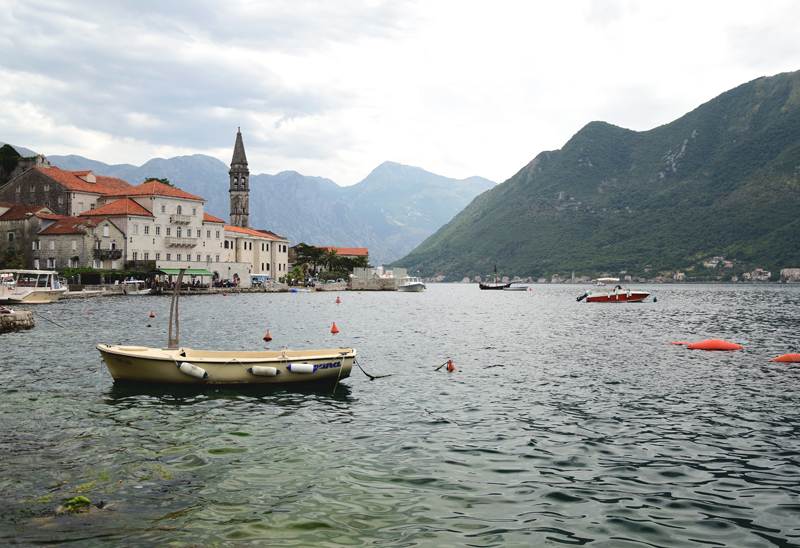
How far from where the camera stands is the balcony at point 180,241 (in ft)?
329

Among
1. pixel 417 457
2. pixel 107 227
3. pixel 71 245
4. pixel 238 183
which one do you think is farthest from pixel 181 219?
pixel 417 457

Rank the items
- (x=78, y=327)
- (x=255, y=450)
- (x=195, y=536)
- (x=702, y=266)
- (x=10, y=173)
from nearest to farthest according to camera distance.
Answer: (x=195, y=536), (x=255, y=450), (x=78, y=327), (x=10, y=173), (x=702, y=266)

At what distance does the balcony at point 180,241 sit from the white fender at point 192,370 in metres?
91.0

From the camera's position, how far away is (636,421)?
14180 millimetres

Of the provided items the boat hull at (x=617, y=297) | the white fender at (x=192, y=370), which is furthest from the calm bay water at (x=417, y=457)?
the boat hull at (x=617, y=297)

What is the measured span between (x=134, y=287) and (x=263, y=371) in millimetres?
78969

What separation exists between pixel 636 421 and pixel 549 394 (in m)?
3.73

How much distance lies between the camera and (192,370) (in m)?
16.9

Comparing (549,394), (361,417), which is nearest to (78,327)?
(361,417)

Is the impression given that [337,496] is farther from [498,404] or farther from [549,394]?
[549,394]

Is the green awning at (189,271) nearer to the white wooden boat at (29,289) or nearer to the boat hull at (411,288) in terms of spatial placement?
the white wooden boat at (29,289)

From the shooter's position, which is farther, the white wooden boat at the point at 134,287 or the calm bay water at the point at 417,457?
the white wooden boat at the point at 134,287

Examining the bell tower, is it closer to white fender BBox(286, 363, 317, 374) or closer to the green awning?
the green awning

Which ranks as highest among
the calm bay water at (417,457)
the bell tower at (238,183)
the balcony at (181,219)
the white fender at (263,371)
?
the bell tower at (238,183)
